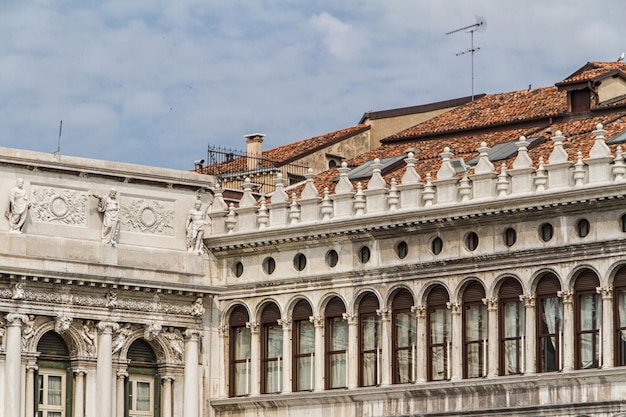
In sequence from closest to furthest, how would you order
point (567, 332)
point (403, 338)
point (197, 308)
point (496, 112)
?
point (567, 332) < point (403, 338) < point (197, 308) < point (496, 112)

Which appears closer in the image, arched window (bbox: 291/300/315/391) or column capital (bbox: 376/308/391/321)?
column capital (bbox: 376/308/391/321)

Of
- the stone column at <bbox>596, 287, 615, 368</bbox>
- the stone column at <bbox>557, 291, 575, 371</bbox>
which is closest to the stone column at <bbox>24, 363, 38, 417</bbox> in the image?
the stone column at <bbox>557, 291, 575, 371</bbox>

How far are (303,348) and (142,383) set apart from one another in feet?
13.5

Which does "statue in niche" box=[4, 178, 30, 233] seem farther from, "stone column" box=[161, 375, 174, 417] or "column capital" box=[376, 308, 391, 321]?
"column capital" box=[376, 308, 391, 321]

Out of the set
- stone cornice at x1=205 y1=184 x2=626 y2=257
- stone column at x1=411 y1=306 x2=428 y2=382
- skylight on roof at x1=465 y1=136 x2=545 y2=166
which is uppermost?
skylight on roof at x1=465 y1=136 x2=545 y2=166

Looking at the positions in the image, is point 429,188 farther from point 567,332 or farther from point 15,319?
point 15,319

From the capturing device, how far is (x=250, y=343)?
59.6 meters

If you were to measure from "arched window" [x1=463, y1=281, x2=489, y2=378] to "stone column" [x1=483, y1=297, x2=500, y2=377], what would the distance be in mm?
199

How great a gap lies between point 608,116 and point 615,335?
8626 millimetres

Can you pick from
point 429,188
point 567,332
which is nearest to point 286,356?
point 429,188

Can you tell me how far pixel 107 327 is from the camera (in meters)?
57.8

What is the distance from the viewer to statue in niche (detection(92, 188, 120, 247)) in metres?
58.0

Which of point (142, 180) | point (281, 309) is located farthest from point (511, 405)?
point (142, 180)

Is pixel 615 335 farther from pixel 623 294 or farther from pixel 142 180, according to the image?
pixel 142 180
